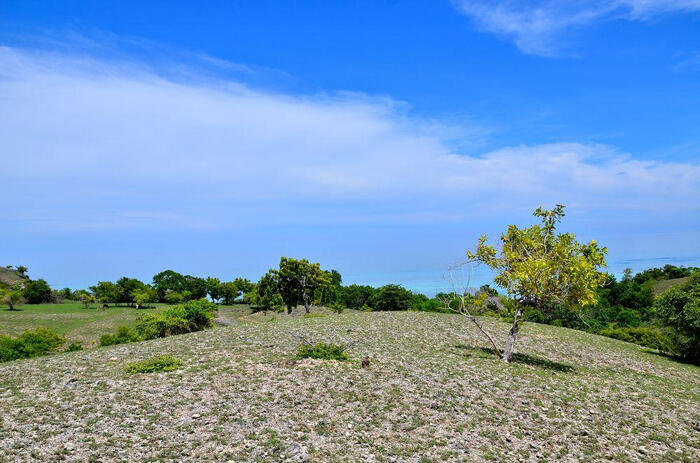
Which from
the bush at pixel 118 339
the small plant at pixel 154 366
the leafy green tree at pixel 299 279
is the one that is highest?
the leafy green tree at pixel 299 279

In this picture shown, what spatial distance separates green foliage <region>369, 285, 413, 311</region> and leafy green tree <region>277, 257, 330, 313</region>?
58.9 feet

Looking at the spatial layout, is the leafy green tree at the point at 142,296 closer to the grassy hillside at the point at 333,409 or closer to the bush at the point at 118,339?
the bush at the point at 118,339

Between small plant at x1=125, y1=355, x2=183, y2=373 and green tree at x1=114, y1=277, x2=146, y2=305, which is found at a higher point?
green tree at x1=114, y1=277, x2=146, y2=305

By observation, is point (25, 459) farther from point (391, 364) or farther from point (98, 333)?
point (98, 333)

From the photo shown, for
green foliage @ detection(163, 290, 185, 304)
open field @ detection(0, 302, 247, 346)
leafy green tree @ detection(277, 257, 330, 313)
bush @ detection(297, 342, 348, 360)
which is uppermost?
leafy green tree @ detection(277, 257, 330, 313)

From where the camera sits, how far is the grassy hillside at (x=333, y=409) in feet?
42.2

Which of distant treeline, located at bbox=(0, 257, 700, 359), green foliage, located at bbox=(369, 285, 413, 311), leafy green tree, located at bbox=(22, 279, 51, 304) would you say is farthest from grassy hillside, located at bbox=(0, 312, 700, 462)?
leafy green tree, located at bbox=(22, 279, 51, 304)

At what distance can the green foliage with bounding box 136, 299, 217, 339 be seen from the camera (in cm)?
3428

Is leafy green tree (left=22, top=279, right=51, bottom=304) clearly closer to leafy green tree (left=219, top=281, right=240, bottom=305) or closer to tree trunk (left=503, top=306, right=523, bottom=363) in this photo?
leafy green tree (left=219, top=281, right=240, bottom=305)

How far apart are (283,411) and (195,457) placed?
388 cm

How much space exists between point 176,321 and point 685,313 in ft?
130

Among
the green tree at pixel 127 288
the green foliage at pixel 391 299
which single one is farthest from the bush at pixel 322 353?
the green tree at pixel 127 288

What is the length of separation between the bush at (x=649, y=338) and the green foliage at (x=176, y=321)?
41057 mm

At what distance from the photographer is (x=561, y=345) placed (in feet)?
113
